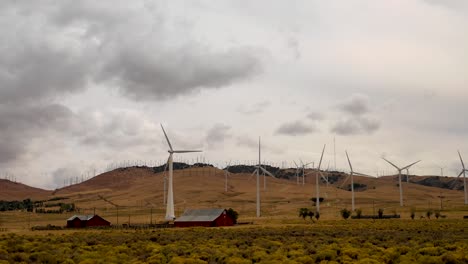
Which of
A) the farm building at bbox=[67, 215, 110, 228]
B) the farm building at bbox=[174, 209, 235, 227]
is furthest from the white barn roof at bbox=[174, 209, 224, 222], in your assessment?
the farm building at bbox=[67, 215, 110, 228]

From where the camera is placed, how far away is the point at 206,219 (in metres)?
99.8

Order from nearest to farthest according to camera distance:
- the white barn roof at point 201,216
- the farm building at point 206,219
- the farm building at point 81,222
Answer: the farm building at point 206,219, the white barn roof at point 201,216, the farm building at point 81,222

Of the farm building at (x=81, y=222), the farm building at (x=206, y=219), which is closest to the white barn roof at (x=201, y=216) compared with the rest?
the farm building at (x=206, y=219)

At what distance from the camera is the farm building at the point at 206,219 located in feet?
324

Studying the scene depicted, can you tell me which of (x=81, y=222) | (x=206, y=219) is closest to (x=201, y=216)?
(x=206, y=219)

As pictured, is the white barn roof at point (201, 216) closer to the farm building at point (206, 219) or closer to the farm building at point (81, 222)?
the farm building at point (206, 219)

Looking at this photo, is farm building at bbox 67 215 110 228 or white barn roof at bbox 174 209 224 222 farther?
farm building at bbox 67 215 110 228

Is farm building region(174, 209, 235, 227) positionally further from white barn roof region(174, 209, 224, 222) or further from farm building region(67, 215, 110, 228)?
farm building region(67, 215, 110, 228)

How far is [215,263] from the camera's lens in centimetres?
3625

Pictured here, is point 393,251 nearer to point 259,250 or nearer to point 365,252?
point 365,252

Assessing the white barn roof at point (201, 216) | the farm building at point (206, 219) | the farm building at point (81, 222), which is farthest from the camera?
the farm building at point (81, 222)

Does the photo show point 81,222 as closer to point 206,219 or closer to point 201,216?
point 201,216

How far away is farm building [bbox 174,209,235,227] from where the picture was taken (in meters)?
98.8

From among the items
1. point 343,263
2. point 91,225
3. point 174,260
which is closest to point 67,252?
point 174,260
